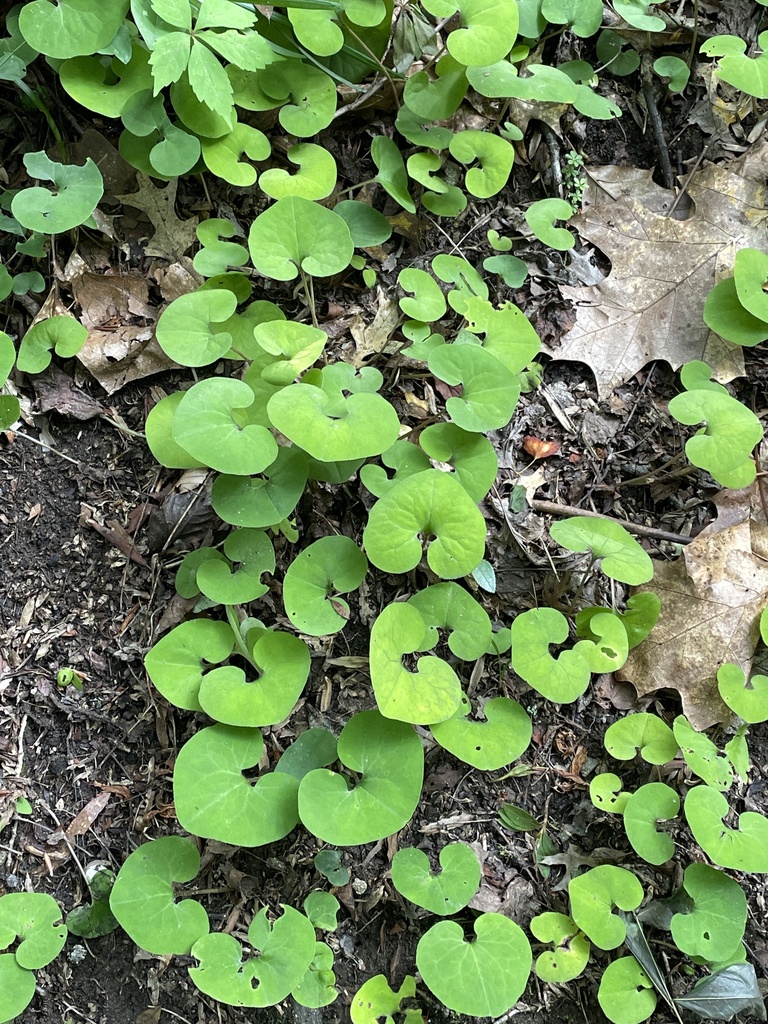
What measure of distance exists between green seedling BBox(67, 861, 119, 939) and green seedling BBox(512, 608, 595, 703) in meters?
1.30

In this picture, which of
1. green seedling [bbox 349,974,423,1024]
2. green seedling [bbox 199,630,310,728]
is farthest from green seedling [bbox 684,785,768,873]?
green seedling [bbox 199,630,310,728]

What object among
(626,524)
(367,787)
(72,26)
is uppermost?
(72,26)

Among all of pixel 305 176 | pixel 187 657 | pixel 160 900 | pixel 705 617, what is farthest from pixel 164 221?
pixel 705 617

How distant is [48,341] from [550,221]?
171 cm

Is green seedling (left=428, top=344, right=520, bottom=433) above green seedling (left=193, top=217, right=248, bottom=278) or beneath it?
beneath

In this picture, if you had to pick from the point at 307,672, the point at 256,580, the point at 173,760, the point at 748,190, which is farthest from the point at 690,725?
the point at 748,190

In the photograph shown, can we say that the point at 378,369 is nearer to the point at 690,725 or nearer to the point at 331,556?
the point at 331,556

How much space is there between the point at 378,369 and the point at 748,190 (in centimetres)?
154

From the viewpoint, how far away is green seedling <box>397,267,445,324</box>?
7.30 feet

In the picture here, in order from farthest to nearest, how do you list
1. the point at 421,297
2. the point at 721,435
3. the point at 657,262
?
the point at 657,262 < the point at 421,297 < the point at 721,435

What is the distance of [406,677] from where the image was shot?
1822mm

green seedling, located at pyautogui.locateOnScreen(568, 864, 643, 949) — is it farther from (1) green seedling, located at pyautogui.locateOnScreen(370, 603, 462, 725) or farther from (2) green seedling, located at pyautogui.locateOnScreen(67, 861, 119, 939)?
(2) green seedling, located at pyautogui.locateOnScreen(67, 861, 119, 939)

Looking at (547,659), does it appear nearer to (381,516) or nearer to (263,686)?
(381,516)

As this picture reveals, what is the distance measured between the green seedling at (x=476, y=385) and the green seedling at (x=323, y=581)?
49 centimetres
